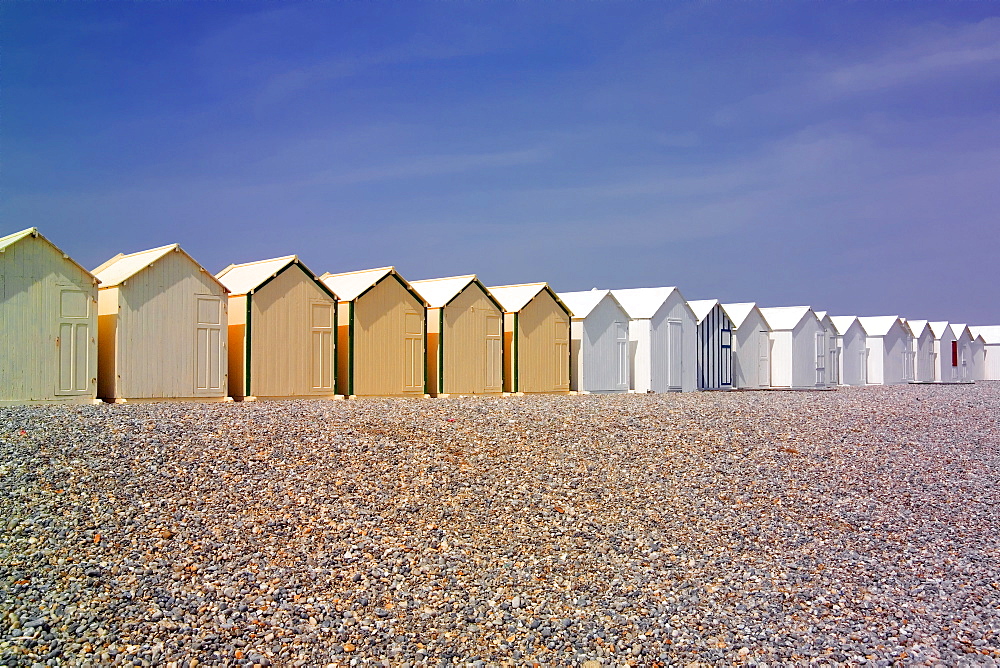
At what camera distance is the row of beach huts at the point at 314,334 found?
1753 cm

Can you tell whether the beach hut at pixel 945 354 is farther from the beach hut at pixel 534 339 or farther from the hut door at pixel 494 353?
the hut door at pixel 494 353

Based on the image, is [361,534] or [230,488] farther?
[230,488]

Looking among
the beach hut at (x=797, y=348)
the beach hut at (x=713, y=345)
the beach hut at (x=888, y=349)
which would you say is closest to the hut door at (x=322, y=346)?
the beach hut at (x=713, y=345)

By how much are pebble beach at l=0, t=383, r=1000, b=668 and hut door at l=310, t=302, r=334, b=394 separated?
519cm

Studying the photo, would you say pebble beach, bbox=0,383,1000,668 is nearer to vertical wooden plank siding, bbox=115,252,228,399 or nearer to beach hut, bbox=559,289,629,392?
vertical wooden plank siding, bbox=115,252,228,399

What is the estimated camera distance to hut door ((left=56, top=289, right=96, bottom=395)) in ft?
57.7

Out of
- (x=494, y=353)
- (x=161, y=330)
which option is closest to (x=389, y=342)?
(x=494, y=353)

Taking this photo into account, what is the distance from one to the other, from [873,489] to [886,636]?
553cm

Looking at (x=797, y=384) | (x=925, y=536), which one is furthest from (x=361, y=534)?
(x=797, y=384)

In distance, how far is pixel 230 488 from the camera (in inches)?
439

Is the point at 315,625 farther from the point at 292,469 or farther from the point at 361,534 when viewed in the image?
the point at 292,469

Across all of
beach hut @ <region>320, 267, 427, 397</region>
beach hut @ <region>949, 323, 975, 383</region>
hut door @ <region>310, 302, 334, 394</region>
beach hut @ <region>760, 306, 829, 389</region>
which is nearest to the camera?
hut door @ <region>310, 302, 334, 394</region>

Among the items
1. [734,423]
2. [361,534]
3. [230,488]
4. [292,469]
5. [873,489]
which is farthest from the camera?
[734,423]

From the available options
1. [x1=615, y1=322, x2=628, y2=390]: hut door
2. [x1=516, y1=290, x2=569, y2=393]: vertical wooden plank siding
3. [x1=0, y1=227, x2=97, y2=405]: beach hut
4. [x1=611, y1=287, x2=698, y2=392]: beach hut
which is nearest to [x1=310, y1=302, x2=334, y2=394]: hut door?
[x1=0, y1=227, x2=97, y2=405]: beach hut
